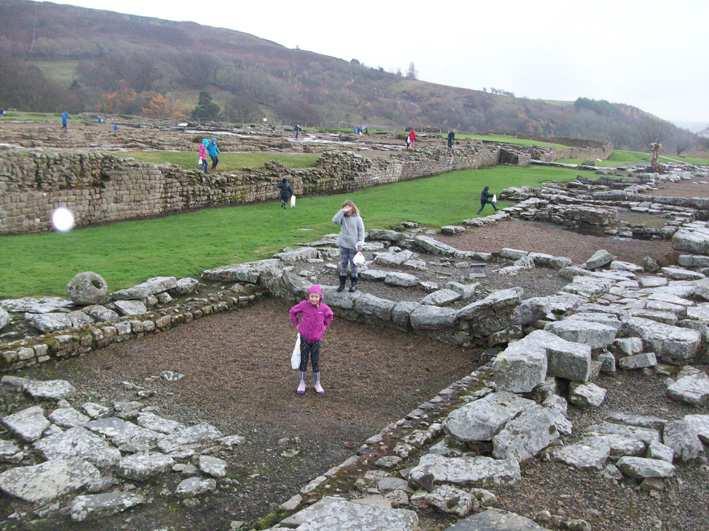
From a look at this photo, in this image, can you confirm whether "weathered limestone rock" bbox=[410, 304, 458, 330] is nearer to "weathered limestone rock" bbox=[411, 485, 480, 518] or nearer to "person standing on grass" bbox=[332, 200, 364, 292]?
"person standing on grass" bbox=[332, 200, 364, 292]

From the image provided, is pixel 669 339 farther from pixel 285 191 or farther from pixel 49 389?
pixel 285 191

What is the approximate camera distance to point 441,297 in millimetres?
10844

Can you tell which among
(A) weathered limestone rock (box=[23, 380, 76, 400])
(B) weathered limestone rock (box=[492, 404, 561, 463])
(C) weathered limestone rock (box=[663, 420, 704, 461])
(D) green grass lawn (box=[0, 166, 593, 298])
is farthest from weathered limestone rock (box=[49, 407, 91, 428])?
(C) weathered limestone rock (box=[663, 420, 704, 461])

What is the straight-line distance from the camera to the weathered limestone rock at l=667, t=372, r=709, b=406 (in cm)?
679

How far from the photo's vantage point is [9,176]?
1496 centimetres

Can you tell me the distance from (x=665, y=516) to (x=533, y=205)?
19.9m

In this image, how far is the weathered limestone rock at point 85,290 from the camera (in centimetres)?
954

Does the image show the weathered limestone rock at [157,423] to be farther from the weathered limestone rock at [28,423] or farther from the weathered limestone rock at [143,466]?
the weathered limestone rock at [28,423]

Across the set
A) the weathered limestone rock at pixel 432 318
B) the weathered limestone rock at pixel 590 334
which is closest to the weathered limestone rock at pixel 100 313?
the weathered limestone rock at pixel 432 318

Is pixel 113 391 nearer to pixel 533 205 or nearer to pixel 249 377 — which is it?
pixel 249 377

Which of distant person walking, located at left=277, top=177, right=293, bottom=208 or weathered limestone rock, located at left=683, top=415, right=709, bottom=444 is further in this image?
distant person walking, located at left=277, top=177, right=293, bottom=208

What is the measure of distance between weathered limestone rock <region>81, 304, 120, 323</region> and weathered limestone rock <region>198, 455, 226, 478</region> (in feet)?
13.8

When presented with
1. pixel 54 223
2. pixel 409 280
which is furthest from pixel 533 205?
pixel 54 223

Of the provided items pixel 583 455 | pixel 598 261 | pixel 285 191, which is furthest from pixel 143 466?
pixel 285 191
